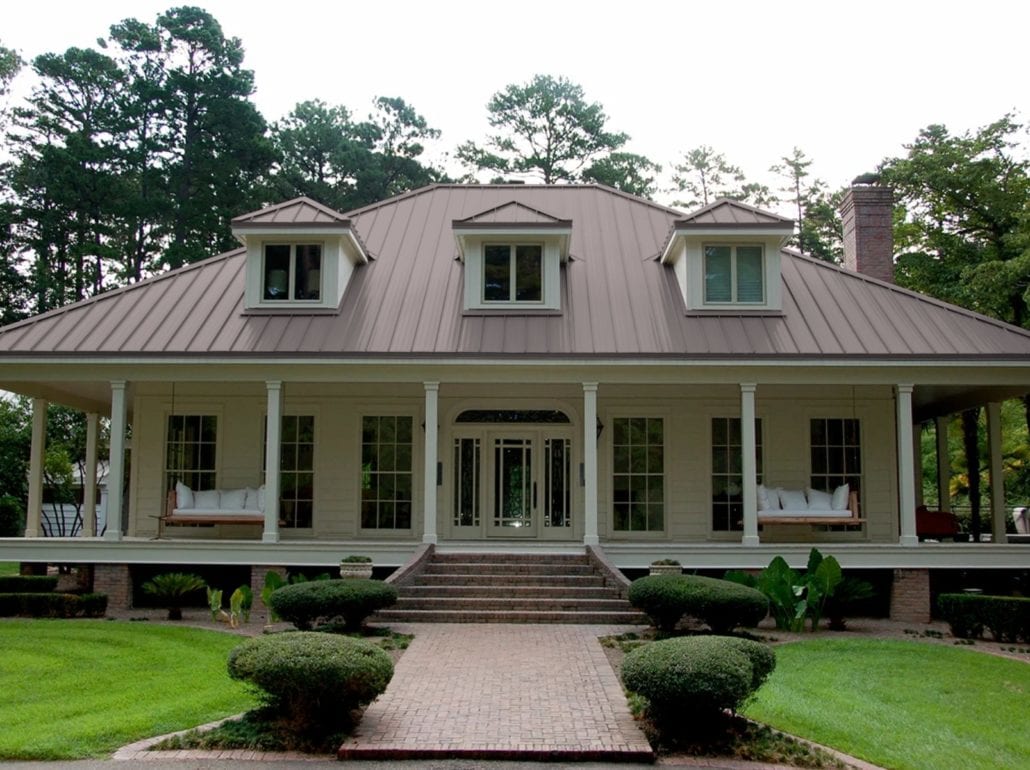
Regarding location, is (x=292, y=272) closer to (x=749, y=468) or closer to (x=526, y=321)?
(x=526, y=321)

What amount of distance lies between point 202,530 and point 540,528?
247 inches

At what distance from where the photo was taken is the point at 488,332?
56.3 ft

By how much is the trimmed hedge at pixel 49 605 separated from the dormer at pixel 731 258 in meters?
11.0

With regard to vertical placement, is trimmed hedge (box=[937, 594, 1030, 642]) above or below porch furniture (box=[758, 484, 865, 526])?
below

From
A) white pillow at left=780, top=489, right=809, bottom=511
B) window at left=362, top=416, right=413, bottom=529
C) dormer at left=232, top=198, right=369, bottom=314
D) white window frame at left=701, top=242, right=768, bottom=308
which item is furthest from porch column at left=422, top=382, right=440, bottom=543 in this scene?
white pillow at left=780, top=489, right=809, bottom=511

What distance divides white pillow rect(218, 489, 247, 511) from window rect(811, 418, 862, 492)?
1052cm

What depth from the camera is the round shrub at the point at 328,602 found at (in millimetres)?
11984

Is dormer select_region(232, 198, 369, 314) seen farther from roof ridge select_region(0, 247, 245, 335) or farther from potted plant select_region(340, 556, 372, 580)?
potted plant select_region(340, 556, 372, 580)

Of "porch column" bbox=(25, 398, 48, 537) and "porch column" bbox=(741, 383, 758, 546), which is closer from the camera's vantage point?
"porch column" bbox=(741, 383, 758, 546)

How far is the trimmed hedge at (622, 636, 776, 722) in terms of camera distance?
7.55 m

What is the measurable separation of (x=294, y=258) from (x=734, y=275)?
8152 millimetres

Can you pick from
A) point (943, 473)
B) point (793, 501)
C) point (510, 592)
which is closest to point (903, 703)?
point (510, 592)

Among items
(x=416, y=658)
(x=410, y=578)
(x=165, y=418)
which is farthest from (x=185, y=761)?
(x=165, y=418)

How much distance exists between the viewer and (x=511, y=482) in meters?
18.4
